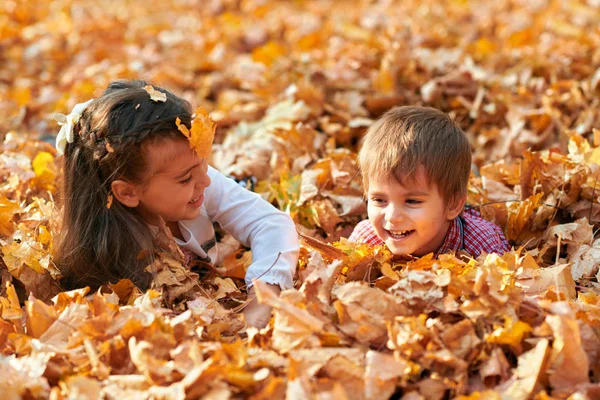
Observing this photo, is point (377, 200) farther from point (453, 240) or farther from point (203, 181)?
point (203, 181)

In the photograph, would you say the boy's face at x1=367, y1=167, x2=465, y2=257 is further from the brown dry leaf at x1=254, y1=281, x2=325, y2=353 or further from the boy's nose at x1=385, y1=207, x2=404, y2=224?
the brown dry leaf at x1=254, y1=281, x2=325, y2=353

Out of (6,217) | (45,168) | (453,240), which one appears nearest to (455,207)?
(453,240)

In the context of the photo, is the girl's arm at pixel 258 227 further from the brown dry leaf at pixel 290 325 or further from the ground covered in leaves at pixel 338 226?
the brown dry leaf at pixel 290 325

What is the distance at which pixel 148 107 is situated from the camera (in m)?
2.36

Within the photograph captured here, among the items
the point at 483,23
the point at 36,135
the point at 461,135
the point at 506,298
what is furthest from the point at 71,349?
the point at 483,23

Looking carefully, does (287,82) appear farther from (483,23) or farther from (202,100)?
(483,23)

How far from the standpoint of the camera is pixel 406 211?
2.52 m

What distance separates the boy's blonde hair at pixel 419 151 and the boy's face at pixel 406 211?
0.09ft

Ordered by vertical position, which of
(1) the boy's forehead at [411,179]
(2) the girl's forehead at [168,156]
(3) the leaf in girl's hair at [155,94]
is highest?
(3) the leaf in girl's hair at [155,94]

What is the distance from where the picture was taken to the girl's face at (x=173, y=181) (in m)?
2.38

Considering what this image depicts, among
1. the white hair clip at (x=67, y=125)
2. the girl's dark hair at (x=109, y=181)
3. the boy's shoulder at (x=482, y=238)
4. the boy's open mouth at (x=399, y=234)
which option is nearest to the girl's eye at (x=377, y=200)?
the boy's open mouth at (x=399, y=234)

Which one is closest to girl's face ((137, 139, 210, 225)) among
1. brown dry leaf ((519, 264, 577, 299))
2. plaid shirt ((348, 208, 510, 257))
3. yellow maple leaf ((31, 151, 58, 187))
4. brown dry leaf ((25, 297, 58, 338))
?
brown dry leaf ((25, 297, 58, 338))

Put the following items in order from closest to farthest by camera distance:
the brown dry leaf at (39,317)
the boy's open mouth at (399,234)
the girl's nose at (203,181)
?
the brown dry leaf at (39,317), the girl's nose at (203,181), the boy's open mouth at (399,234)

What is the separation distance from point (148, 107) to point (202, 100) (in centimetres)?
272
